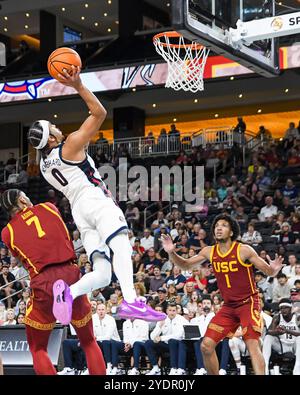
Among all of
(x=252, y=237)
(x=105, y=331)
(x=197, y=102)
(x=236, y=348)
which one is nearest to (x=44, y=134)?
(x=236, y=348)

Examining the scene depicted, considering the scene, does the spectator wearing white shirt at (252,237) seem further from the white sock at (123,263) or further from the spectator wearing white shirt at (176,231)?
the white sock at (123,263)

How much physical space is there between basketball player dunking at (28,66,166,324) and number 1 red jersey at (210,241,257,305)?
1798mm

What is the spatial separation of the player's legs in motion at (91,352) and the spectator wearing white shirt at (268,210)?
13766 millimetres

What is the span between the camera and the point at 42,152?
7367mm

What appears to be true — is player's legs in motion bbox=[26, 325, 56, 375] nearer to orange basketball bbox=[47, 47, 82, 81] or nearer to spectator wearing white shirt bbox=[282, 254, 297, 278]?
orange basketball bbox=[47, 47, 82, 81]

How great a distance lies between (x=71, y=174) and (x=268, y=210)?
13.8m

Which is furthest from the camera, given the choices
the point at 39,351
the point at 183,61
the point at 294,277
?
the point at 294,277

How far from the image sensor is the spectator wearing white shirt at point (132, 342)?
14.4 meters

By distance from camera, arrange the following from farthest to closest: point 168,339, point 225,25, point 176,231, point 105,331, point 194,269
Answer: point 176,231
point 194,269
point 105,331
point 168,339
point 225,25

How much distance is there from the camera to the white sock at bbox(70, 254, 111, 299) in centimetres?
684

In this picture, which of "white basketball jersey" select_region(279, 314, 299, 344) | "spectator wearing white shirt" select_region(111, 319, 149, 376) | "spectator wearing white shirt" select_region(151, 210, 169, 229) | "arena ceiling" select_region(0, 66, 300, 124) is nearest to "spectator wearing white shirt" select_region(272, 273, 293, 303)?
"white basketball jersey" select_region(279, 314, 299, 344)

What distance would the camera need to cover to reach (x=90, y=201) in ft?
23.7

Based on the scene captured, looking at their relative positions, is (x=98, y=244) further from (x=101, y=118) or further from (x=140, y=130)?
(x=140, y=130)

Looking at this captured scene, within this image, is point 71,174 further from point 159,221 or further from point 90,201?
point 159,221
